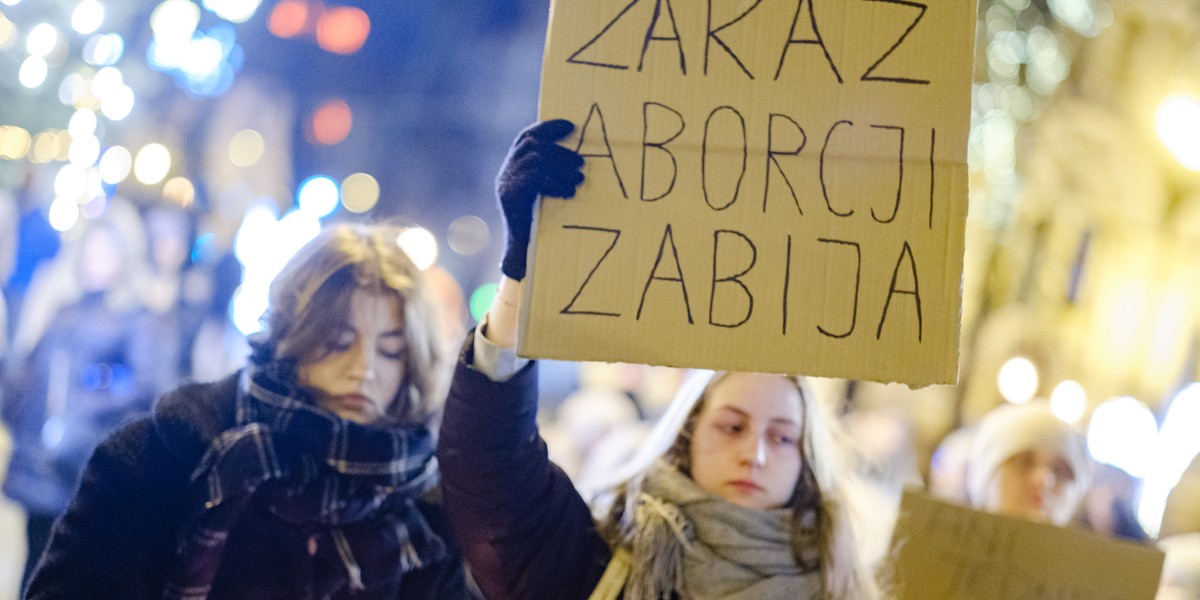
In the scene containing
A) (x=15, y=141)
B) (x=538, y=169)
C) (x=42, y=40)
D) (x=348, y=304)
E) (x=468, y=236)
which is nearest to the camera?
(x=538, y=169)

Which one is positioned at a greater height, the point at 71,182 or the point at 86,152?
the point at 86,152

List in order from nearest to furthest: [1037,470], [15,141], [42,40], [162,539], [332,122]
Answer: [162,539]
[1037,470]
[42,40]
[15,141]
[332,122]

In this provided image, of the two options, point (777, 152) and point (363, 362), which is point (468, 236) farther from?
point (777, 152)

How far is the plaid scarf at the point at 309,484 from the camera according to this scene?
1.75 m

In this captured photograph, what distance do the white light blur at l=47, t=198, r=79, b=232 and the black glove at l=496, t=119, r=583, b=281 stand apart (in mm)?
6976

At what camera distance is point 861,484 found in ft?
6.66

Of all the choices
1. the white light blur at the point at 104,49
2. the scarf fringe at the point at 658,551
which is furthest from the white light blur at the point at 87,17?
the scarf fringe at the point at 658,551

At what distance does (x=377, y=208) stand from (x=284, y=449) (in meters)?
7.66

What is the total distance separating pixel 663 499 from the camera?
167 cm

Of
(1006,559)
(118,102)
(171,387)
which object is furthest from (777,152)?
(118,102)

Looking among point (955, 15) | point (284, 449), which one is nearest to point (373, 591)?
point (284, 449)

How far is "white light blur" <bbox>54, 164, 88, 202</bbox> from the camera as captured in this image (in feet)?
23.9

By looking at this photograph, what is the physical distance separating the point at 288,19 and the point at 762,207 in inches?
306

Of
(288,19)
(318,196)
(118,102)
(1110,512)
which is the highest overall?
(288,19)
